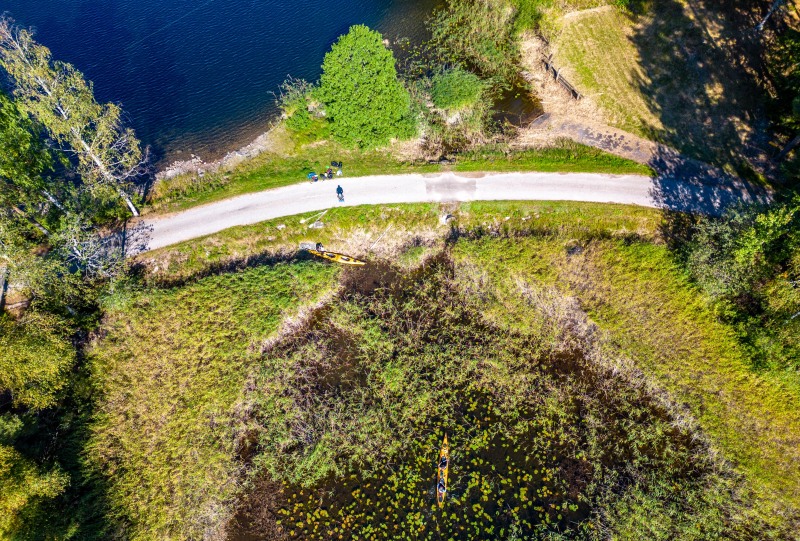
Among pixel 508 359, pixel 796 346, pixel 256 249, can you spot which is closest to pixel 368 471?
pixel 508 359

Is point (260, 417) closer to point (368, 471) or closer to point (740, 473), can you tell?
point (368, 471)

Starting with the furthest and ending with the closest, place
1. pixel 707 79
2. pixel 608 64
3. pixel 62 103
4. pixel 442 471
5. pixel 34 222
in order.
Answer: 1. pixel 608 64
2. pixel 707 79
3. pixel 34 222
4. pixel 62 103
5. pixel 442 471

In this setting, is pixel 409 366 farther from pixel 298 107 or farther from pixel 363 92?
pixel 298 107

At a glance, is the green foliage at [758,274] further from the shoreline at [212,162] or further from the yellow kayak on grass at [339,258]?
the shoreline at [212,162]

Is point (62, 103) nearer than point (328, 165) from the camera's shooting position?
Yes

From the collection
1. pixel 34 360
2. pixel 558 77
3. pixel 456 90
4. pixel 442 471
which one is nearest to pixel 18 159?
pixel 34 360
